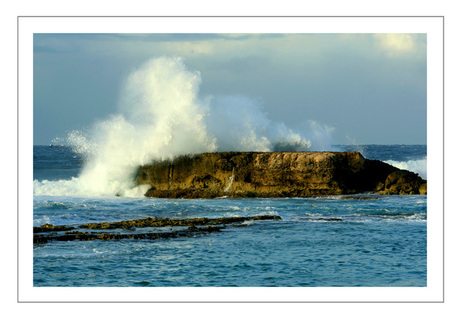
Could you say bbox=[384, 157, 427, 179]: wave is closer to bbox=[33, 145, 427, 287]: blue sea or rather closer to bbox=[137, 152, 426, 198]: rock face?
bbox=[137, 152, 426, 198]: rock face

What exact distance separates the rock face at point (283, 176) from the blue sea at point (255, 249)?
0.94 meters

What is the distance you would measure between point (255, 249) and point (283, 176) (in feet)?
25.4

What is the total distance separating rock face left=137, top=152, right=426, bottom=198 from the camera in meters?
18.4

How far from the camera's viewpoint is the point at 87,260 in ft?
33.3

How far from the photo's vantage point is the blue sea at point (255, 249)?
360 inches

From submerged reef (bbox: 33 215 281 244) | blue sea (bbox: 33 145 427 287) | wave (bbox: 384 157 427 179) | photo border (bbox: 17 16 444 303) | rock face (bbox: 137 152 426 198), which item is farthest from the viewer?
wave (bbox: 384 157 427 179)

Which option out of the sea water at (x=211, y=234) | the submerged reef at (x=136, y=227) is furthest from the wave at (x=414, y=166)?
the submerged reef at (x=136, y=227)

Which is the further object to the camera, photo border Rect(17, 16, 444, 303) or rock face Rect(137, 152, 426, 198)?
rock face Rect(137, 152, 426, 198)

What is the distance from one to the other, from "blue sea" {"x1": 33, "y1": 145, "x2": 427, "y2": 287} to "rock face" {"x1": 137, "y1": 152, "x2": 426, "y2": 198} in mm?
938

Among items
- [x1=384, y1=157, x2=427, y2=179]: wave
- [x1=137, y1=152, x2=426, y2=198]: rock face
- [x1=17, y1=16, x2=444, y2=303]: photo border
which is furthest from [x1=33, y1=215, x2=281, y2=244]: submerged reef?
[x1=384, y1=157, x2=427, y2=179]: wave
